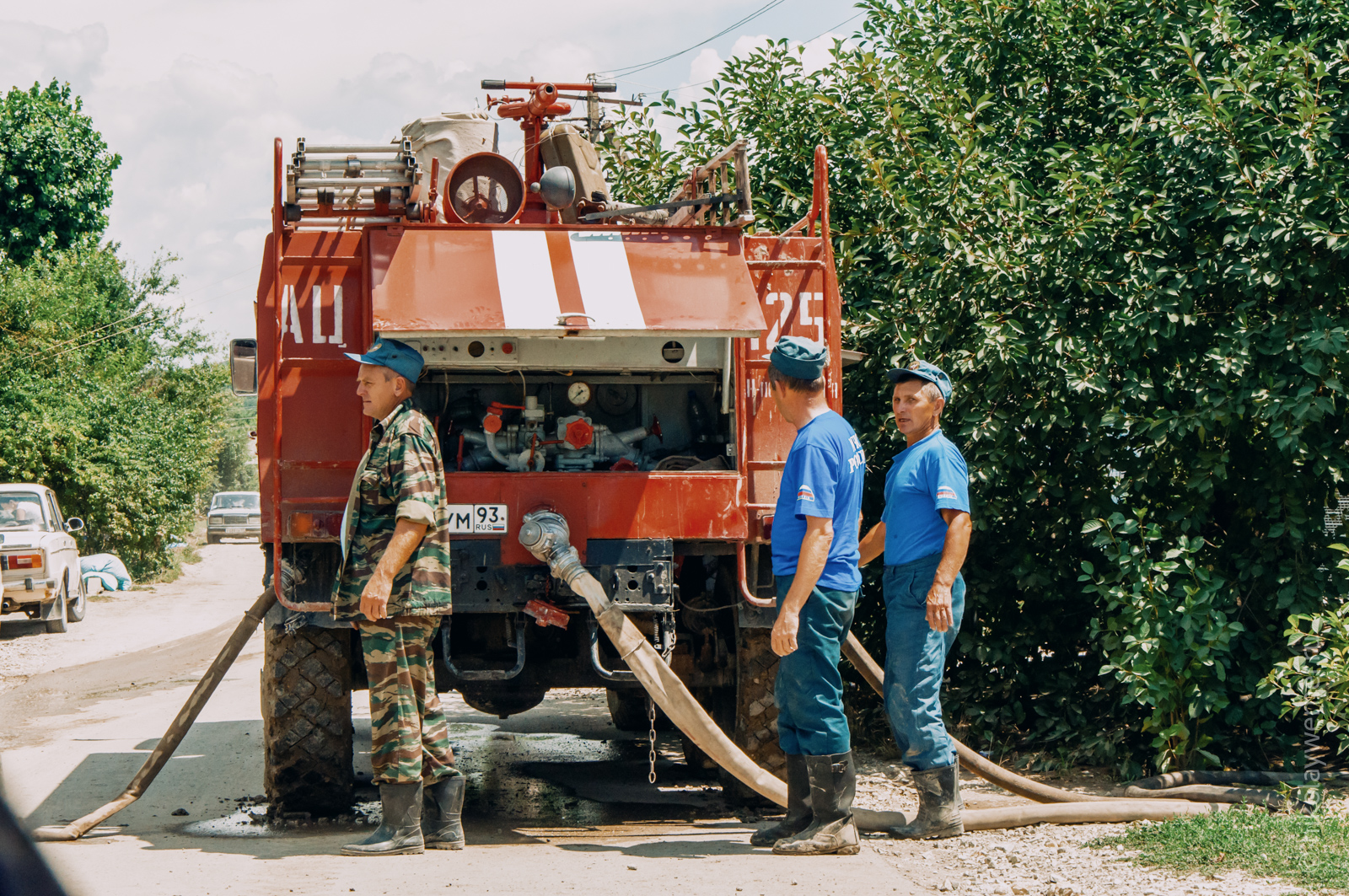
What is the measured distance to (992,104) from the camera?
8.33m

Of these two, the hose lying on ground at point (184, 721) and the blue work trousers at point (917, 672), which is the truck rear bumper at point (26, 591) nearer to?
the hose lying on ground at point (184, 721)

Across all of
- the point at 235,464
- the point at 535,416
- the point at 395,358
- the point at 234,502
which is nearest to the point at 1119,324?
the point at 535,416

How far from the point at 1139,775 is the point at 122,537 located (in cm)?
2322

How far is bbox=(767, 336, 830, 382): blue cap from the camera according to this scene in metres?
5.51

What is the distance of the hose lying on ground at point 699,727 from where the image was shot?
5680 mm

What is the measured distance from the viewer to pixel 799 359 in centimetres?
553

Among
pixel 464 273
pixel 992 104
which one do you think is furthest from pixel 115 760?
pixel 992 104

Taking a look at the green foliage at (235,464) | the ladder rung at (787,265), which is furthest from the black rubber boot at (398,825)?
the green foliage at (235,464)

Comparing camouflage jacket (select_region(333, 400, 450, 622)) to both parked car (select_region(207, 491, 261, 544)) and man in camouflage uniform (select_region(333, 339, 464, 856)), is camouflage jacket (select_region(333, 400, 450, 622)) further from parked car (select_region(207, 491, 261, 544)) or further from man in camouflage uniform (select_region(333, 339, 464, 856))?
parked car (select_region(207, 491, 261, 544))

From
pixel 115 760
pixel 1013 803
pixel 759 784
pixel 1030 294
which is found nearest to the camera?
pixel 759 784

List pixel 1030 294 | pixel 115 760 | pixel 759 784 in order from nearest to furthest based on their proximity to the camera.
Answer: pixel 759 784, pixel 1030 294, pixel 115 760

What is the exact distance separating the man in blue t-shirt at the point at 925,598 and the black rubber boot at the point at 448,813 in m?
1.83

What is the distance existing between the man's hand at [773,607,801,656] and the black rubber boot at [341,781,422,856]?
1.58m

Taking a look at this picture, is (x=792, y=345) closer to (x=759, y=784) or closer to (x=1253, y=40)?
(x=759, y=784)
